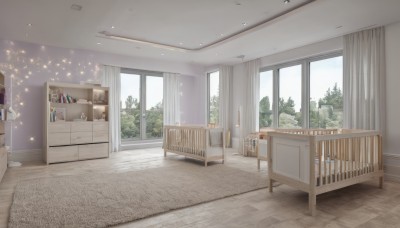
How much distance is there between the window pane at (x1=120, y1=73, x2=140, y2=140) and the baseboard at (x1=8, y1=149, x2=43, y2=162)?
1916 mm

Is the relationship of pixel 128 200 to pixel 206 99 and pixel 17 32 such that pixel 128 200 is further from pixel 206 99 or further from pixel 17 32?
pixel 206 99

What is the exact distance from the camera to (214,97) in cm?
739

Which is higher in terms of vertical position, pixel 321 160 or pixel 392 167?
pixel 321 160

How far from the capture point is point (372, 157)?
3168 mm

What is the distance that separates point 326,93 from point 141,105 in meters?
4.49

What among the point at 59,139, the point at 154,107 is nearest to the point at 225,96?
A: the point at 154,107

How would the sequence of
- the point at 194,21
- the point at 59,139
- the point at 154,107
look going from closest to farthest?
the point at 194,21 → the point at 59,139 → the point at 154,107

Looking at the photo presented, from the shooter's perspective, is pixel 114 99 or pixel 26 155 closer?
pixel 26 155

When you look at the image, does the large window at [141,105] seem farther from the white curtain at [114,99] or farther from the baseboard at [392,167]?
the baseboard at [392,167]

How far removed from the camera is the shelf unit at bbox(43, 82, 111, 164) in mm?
A: 4738

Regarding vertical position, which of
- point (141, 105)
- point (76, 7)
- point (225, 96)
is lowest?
point (141, 105)

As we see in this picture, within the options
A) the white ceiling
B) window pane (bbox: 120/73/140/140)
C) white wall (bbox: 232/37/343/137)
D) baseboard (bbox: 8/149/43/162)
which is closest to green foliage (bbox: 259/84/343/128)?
white wall (bbox: 232/37/343/137)

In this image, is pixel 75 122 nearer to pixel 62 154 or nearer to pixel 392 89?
pixel 62 154

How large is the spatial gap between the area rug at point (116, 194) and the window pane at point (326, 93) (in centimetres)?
203
